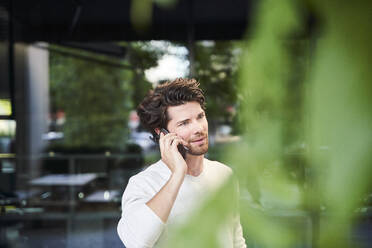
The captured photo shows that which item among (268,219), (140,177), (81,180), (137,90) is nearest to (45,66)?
(137,90)

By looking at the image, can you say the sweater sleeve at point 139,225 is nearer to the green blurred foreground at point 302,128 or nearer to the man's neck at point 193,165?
the man's neck at point 193,165

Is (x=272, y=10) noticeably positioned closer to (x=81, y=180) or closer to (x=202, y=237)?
(x=202, y=237)

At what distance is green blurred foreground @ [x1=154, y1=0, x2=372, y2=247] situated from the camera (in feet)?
0.53

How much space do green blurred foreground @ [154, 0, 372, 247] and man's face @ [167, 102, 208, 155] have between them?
54 centimetres

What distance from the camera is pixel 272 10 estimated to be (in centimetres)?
18

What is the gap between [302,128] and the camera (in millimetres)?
193

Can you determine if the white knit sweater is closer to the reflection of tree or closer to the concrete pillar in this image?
the concrete pillar

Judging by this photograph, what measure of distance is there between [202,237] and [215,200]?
0.02 meters

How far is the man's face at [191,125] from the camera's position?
2.54 ft

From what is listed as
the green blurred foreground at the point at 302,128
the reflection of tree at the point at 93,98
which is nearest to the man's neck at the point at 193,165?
the green blurred foreground at the point at 302,128

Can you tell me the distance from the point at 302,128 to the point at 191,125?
589mm

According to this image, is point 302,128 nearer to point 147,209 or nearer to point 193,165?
point 147,209

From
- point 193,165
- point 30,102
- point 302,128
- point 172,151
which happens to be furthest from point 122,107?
point 302,128

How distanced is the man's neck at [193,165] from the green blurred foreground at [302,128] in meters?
0.64
